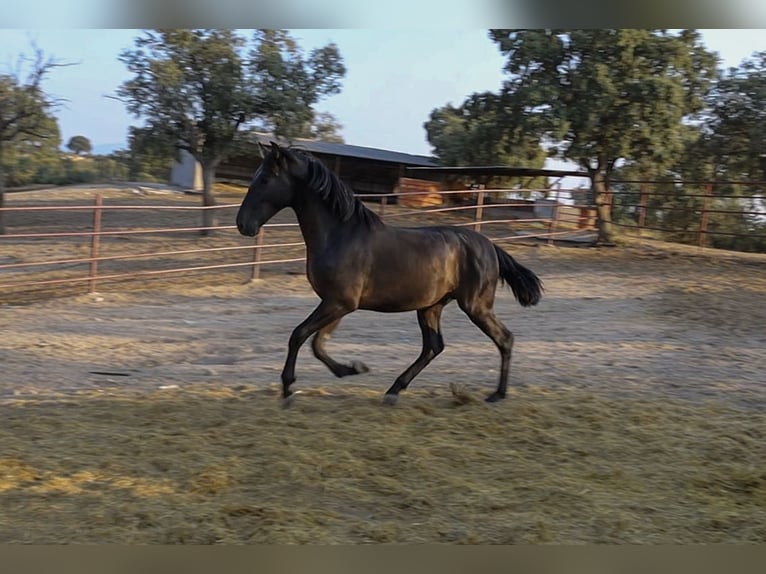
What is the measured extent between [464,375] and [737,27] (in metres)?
3.84

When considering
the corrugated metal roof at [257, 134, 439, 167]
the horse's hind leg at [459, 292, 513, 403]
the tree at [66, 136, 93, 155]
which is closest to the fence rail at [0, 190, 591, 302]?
the corrugated metal roof at [257, 134, 439, 167]

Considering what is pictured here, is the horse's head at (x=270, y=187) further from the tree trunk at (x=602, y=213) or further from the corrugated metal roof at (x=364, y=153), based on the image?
the corrugated metal roof at (x=364, y=153)

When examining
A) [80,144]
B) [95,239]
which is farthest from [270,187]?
[80,144]

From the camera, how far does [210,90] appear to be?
14570 mm

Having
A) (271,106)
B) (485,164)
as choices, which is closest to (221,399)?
(271,106)

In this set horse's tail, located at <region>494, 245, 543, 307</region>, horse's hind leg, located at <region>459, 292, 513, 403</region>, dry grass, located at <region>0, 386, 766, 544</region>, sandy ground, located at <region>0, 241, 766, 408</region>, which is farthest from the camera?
sandy ground, located at <region>0, 241, 766, 408</region>

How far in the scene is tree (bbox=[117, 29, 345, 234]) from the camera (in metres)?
14.4

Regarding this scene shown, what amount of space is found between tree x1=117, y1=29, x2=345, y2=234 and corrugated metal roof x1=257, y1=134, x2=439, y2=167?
12.9 feet

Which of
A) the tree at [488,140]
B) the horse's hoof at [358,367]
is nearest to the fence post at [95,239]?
the horse's hoof at [358,367]

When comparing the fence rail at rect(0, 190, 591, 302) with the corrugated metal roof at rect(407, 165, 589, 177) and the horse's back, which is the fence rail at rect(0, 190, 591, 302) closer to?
the corrugated metal roof at rect(407, 165, 589, 177)

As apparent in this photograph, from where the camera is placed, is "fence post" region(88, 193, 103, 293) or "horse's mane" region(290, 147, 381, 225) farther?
"fence post" region(88, 193, 103, 293)

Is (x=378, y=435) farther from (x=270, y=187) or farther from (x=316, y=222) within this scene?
(x=270, y=187)

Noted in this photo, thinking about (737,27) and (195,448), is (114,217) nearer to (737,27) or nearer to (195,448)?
(195,448)

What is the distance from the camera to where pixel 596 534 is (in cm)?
293
